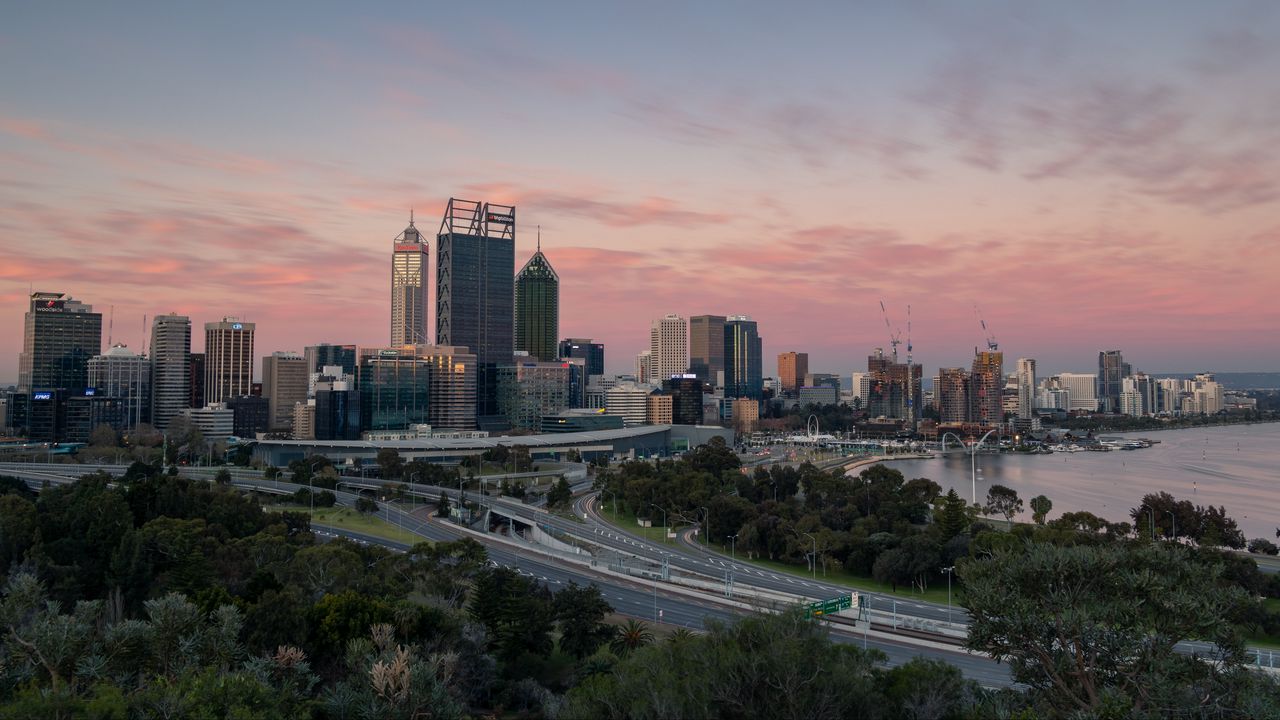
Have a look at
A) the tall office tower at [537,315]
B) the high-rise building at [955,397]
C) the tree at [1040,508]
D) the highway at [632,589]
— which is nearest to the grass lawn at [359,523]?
the highway at [632,589]

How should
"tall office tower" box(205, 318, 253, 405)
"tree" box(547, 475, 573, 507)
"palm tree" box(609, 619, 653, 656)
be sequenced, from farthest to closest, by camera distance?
"tall office tower" box(205, 318, 253, 405) → "tree" box(547, 475, 573, 507) → "palm tree" box(609, 619, 653, 656)

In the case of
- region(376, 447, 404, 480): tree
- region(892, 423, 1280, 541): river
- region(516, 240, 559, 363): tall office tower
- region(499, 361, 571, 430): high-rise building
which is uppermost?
region(516, 240, 559, 363): tall office tower

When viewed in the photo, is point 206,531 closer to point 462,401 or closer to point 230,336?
point 462,401


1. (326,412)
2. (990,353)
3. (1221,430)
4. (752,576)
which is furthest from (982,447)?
(752,576)

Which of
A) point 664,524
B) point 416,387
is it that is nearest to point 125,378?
point 416,387

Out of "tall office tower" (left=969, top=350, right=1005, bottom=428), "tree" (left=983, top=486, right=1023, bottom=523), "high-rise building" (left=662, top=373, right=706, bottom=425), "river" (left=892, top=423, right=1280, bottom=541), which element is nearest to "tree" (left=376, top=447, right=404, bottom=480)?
"tree" (left=983, top=486, right=1023, bottom=523)

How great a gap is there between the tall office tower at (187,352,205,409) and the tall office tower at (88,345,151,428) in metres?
7.15

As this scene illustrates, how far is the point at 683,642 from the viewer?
15.4 meters

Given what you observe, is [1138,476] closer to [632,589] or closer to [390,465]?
[390,465]

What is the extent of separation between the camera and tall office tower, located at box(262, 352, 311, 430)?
125438 millimetres

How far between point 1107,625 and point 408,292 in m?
181

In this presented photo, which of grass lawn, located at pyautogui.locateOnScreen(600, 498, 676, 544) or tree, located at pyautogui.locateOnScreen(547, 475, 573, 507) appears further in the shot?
tree, located at pyautogui.locateOnScreen(547, 475, 573, 507)

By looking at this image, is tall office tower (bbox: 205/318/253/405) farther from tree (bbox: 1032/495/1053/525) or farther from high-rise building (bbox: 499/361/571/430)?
tree (bbox: 1032/495/1053/525)

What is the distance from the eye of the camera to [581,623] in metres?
22.1
